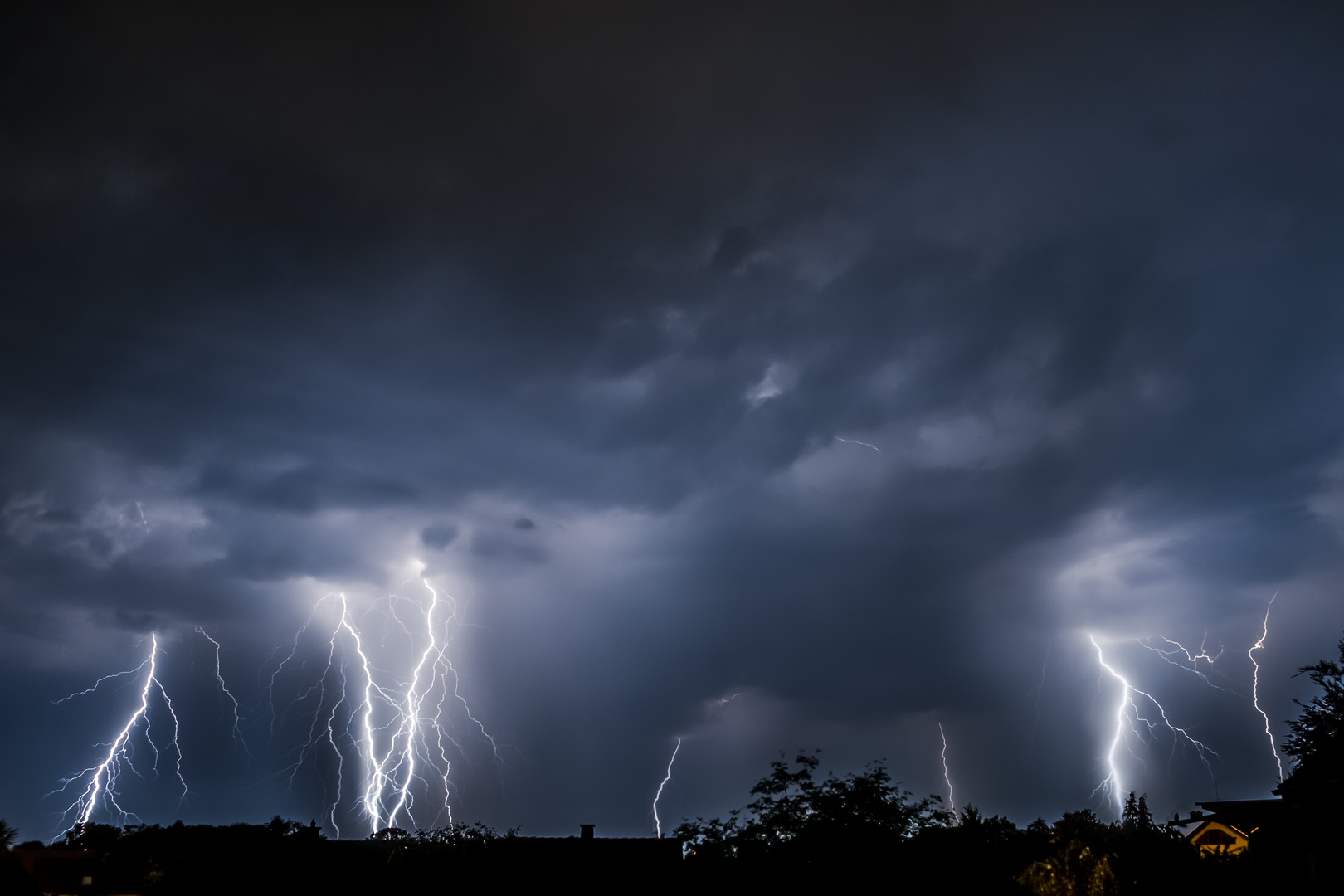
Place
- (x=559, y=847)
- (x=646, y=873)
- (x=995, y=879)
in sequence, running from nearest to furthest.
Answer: (x=995, y=879)
(x=646, y=873)
(x=559, y=847)

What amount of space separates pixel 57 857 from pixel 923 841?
42586 millimetres

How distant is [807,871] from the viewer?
64.3 ft

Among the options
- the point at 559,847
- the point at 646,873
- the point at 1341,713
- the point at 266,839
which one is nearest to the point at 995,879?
the point at 1341,713

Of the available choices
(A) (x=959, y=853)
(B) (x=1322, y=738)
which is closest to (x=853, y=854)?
(A) (x=959, y=853)

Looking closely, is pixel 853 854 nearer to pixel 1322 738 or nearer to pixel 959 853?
pixel 959 853

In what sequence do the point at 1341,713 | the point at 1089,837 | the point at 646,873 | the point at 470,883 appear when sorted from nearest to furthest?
the point at 1341,713, the point at 1089,837, the point at 470,883, the point at 646,873

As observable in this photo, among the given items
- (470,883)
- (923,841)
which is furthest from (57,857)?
(923,841)

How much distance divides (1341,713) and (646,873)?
18.6 m

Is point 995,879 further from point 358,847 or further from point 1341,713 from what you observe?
point 358,847

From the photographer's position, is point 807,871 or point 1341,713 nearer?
point 1341,713

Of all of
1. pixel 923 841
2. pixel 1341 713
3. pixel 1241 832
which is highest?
pixel 1341 713

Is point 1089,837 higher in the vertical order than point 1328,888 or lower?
higher

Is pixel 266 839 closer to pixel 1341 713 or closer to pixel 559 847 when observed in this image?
pixel 559 847

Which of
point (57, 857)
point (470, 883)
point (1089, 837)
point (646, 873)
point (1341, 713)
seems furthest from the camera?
point (57, 857)
